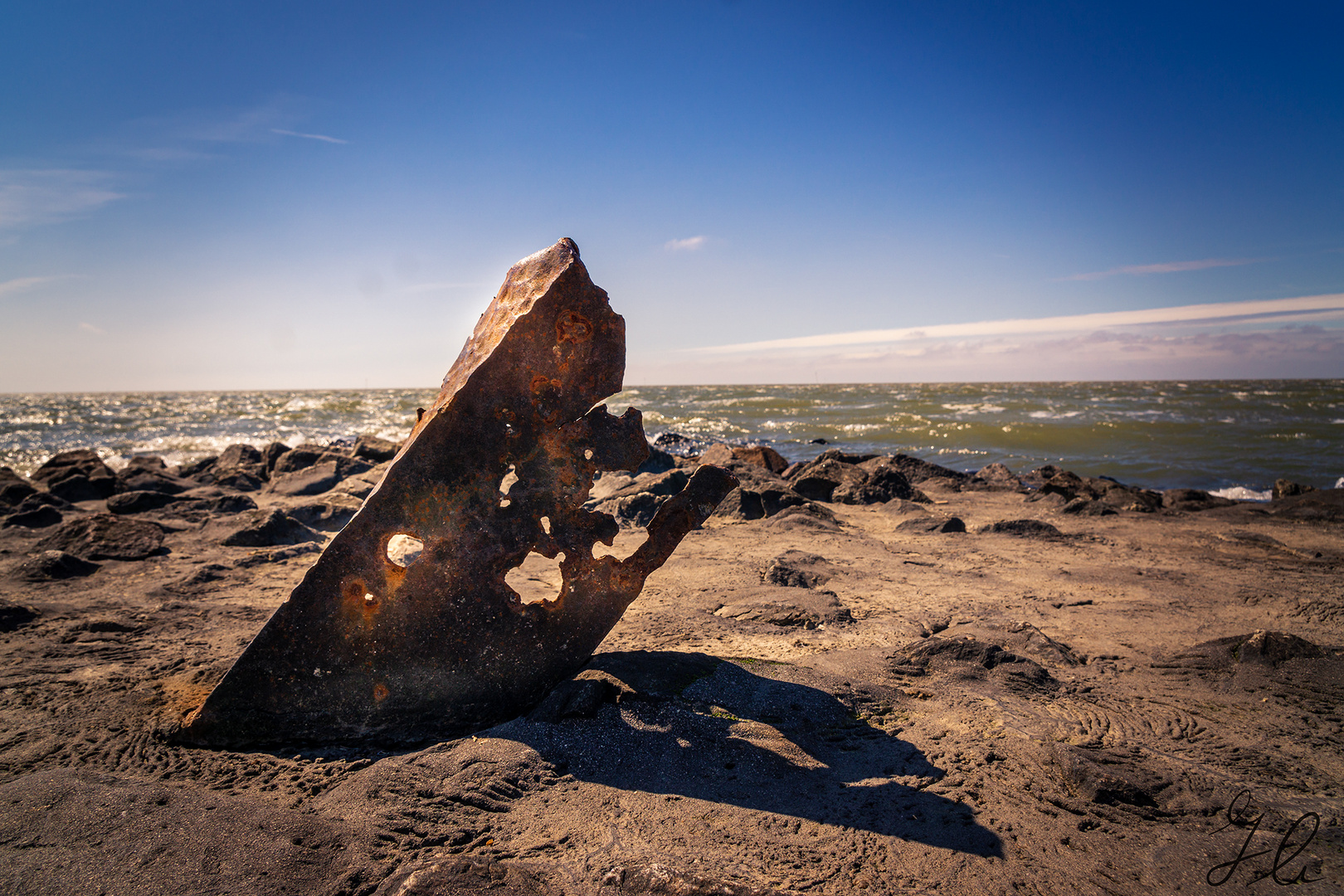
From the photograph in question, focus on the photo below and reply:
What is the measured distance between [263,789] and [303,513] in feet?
22.0

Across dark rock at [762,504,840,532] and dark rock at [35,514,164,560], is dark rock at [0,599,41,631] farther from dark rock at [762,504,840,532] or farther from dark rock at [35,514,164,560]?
dark rock at [762,504,840,532]

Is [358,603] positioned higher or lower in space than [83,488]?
higher

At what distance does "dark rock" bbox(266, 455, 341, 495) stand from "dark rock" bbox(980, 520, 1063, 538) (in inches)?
397

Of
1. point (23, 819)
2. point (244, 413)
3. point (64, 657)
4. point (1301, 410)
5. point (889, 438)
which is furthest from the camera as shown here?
point (244, 413)

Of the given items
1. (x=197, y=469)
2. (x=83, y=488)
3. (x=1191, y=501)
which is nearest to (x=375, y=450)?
(x=83, y=488)

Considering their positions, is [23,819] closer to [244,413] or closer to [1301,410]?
[1301,410]

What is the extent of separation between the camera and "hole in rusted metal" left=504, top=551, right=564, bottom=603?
5.34 m

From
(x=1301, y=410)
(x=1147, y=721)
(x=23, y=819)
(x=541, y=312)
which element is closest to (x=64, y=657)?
(x=23, y=819)

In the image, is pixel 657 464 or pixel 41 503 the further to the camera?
pixel 657 464

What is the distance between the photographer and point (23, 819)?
230 cm

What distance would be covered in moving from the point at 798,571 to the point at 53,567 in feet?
21.5

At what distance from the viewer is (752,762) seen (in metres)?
2.95

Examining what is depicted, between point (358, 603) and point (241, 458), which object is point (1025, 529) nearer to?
point (358, 603)

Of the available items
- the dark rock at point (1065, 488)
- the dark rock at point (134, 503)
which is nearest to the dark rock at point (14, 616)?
the dark rock at point (134, 503)
